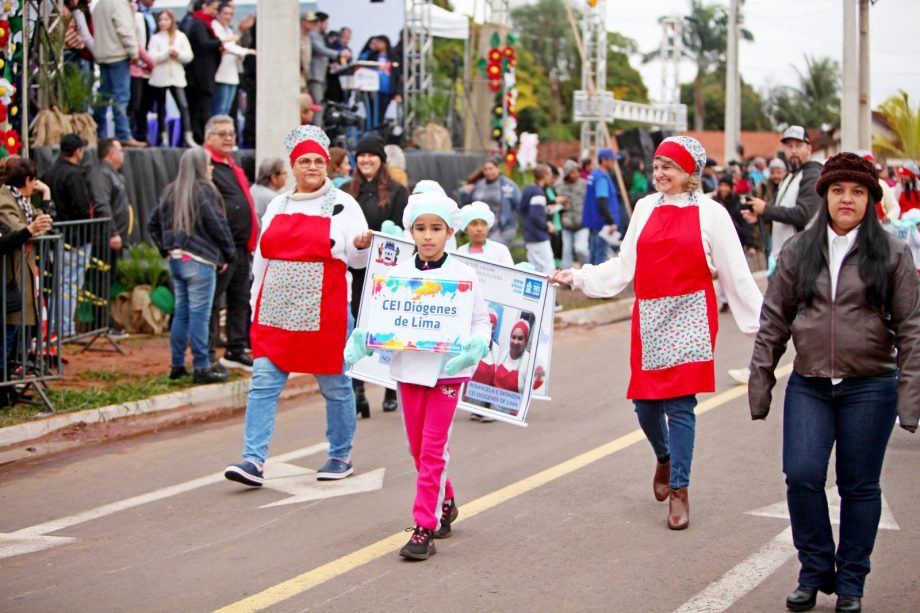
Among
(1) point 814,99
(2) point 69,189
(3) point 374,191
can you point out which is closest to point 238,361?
(2) point 69,189

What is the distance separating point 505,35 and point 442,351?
908 inches

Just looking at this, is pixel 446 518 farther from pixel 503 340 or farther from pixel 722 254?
pixel 503 340

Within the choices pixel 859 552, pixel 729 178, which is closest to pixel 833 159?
pixel 859 552

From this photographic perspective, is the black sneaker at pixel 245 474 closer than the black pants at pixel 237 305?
Yes

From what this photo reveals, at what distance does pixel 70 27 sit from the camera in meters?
15.8

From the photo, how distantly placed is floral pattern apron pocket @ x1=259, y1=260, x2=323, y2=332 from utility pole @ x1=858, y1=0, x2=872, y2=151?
2021cm

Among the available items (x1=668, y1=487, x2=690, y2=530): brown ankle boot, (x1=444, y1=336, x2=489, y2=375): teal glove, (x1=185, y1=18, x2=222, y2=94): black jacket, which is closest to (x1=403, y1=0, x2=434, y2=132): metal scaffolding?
(x1=185, y1=18, x2=222, y2=94): black jacket

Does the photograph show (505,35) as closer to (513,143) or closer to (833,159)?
(513,143)

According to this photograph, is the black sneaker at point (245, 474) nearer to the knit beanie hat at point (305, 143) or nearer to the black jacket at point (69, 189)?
the knit beanie hat at point (305, 143)

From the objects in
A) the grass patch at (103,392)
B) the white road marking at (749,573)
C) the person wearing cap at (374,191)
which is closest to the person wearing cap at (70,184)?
the grass patch at (103,392)

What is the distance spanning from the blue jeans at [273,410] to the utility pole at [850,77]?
19565 mm

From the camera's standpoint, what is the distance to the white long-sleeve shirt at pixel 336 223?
7.78 m

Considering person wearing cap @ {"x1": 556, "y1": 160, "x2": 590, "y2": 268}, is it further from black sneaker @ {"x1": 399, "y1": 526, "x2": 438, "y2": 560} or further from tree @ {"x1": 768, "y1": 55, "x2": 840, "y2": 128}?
tree @ {"x1": 768, "y1": 55, "x2": 840, "y2": 128}

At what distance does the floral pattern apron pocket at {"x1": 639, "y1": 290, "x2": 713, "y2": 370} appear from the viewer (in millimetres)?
6793
